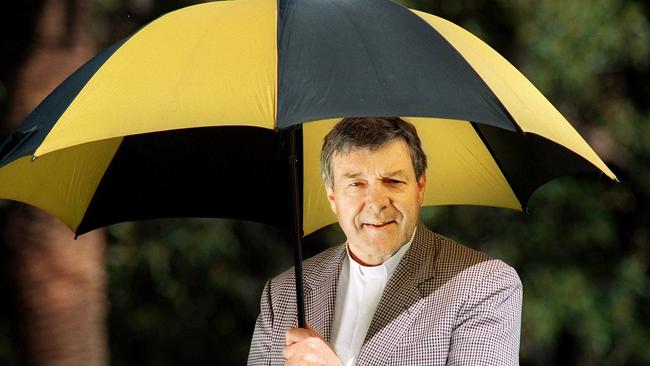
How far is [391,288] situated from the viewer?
3.44 metres

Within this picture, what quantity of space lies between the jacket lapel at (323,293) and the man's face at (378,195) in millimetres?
170

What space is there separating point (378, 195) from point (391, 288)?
Result: 235 mm

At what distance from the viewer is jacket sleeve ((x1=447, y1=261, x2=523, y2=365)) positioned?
329 cm

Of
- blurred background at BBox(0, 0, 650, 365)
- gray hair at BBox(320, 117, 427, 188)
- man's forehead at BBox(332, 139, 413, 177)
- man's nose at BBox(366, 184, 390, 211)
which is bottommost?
man's nose at BBox(366, 184, 390, 211)

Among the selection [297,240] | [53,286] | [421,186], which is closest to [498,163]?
[421,186]

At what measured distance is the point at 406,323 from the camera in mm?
3373

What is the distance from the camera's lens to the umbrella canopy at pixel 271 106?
2975 mm

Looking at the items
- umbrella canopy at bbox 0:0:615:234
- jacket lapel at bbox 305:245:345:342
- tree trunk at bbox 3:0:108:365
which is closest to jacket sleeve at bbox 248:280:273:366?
jacket lapel at bbox 305:245:345:342

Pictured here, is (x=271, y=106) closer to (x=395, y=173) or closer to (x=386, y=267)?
(x=395, y=173)

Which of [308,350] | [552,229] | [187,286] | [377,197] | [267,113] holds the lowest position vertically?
[308,350]

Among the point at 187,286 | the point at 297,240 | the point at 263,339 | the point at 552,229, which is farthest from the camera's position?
the point at 187,286

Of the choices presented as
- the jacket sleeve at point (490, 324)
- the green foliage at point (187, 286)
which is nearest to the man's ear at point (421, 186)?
the jacket sleeve at point (490, 324)

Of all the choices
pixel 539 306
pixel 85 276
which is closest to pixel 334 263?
pixel 85 276

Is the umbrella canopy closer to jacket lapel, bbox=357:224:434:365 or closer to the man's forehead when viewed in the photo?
the man's forehead
